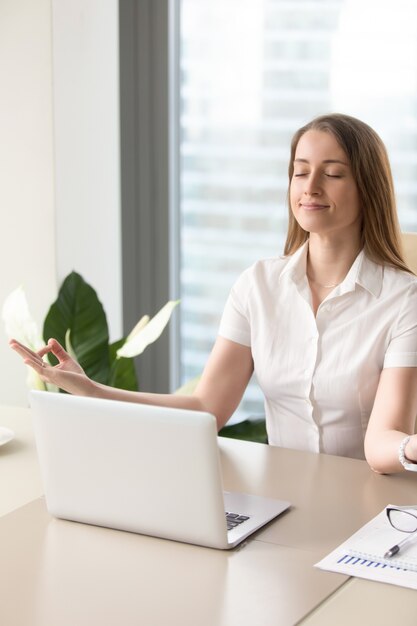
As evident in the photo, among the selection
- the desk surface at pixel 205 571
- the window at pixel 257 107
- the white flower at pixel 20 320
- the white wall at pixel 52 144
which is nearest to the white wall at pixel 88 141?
the white wall at pixel 52 144

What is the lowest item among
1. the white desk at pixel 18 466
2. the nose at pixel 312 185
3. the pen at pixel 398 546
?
the white desk at pixel 18 466

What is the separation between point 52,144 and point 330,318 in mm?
1509

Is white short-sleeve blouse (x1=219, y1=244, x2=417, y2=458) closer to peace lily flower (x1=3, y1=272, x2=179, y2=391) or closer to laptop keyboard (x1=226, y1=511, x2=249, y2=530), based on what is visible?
laptop keyboard (x1=226, y1=511, x2=249, y2=530)

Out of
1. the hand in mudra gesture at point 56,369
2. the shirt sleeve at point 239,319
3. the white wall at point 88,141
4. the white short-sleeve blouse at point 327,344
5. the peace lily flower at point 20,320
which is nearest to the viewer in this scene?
the hand in mudra gesture at point 56,369

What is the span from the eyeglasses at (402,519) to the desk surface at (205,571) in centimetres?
5

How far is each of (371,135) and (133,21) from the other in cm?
166

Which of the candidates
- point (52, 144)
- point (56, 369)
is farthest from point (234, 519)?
point (52, 144)

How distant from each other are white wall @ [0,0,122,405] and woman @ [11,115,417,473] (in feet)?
4.24

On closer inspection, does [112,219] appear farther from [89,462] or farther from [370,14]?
[89,462]

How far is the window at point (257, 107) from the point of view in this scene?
3.12 metres

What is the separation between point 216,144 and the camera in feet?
11.4

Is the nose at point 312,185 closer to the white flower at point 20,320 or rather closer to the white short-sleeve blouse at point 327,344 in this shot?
the white short-sleeve blouse at point 327,344

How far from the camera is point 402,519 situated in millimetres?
1500

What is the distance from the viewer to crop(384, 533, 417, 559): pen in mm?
1354
